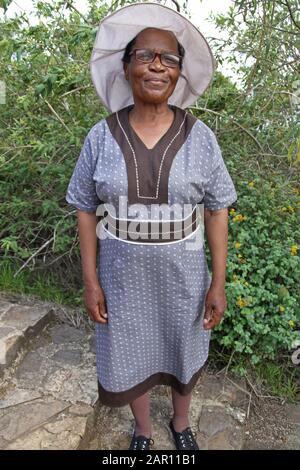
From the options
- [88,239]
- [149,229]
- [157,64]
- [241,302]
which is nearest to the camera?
[157,64]

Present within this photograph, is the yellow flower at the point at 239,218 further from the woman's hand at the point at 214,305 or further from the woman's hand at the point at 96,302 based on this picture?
the woman's hand at the point at 96,302

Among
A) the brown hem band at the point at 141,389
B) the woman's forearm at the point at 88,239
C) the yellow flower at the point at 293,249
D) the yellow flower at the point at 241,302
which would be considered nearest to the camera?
the woman's forearm at the point at 88,239

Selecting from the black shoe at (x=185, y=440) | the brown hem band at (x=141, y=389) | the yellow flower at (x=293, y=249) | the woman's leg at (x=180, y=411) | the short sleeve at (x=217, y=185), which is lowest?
the black shoe at (x=185, y=440)

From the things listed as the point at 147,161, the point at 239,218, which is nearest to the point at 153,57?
the point at 147,161

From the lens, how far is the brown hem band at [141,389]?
1.71 m

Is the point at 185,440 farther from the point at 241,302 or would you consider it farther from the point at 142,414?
the point at 241,302

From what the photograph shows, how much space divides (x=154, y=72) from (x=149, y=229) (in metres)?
0.51

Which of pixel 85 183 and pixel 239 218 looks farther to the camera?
pixel 239 218

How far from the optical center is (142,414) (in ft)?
6.22

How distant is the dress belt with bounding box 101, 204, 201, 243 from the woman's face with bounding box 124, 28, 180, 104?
402 millimetres

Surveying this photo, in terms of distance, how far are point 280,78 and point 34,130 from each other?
160 cm

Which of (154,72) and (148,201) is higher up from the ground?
(154,72)

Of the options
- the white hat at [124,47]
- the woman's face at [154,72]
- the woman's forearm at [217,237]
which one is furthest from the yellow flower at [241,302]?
the woman's face at [154,72]

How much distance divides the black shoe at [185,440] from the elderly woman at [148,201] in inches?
14.0
